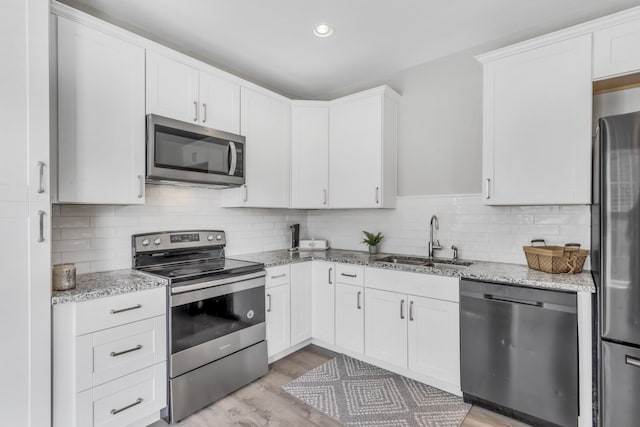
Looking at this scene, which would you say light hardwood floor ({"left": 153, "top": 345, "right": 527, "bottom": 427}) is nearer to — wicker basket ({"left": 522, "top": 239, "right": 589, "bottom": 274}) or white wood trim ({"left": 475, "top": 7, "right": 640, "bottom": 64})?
wicker basket ({"left": 522, "top": 239, "right": 589, "bottom": 274})

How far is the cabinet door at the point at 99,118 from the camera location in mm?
1850

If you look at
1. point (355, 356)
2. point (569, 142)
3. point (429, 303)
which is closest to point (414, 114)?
point (569, 142)

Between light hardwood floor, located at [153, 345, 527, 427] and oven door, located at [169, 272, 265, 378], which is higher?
oven door, located at [169, 272, 265, 378]

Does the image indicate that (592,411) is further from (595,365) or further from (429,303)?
(429,303)

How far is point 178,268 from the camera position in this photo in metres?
2.38

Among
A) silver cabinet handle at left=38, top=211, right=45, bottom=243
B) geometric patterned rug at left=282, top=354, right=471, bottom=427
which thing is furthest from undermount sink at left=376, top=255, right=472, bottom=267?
silver cabinet handle at left=38, top=211, right=45, bottom=243

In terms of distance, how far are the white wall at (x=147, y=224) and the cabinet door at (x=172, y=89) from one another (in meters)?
0.60

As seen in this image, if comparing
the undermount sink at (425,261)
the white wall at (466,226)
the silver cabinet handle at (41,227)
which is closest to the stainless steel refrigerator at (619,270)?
the white wall at (466,226)

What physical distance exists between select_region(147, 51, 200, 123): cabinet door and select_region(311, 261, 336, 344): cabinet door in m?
→ 1.64

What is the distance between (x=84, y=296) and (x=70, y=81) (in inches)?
47.2

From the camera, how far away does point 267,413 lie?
2137 mm

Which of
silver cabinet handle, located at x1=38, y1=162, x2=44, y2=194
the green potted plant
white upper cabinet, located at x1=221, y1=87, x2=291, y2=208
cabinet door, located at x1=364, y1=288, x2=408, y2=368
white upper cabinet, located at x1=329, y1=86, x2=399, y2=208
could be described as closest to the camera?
silver cabinet handle, located at x1=38, y1=162, x2=44, y2=194

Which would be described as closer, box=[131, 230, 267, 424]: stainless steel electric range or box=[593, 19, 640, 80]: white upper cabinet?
box=[593, 19, 640, 80]: white upper cabinet

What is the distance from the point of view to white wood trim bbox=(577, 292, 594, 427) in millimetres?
1803
